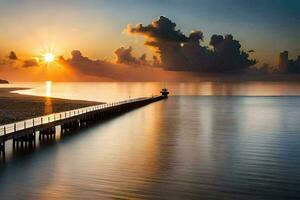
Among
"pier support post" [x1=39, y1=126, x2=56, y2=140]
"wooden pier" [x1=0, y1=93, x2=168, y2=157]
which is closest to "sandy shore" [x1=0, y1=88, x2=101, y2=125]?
"wooden pier" [x1=0, y1=93, x2=168, y2=157]

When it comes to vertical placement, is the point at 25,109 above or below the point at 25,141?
above

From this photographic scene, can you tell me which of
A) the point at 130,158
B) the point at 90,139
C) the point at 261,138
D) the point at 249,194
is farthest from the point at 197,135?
the point at 249,194

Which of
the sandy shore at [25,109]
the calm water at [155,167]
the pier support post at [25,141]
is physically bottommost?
the calm water at [155,167]

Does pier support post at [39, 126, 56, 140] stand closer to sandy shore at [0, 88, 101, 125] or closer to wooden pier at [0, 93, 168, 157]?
wooden pier at [0, 93, 168, 157]

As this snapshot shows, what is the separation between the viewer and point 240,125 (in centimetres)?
7594

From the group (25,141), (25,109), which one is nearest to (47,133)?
(25,141)

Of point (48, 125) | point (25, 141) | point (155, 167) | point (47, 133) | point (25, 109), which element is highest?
point (48, 125)

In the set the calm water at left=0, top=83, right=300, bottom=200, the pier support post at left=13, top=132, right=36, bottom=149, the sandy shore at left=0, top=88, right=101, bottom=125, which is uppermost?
the sandy shore at left=0, top=88, right=101, bottom=125

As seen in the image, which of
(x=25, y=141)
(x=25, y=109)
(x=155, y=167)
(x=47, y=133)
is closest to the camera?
(x=155, y=167)

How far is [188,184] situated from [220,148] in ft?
62.4

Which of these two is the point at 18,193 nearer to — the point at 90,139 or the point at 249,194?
the point at 249,194

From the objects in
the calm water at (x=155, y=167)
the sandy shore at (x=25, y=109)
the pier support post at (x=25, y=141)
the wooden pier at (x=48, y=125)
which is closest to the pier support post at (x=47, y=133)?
the wooden pier at (x=48, y=125)

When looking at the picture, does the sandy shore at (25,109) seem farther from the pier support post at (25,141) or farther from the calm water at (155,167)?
the calm water at (155,167)

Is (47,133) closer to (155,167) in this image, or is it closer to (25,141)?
(25,141)
